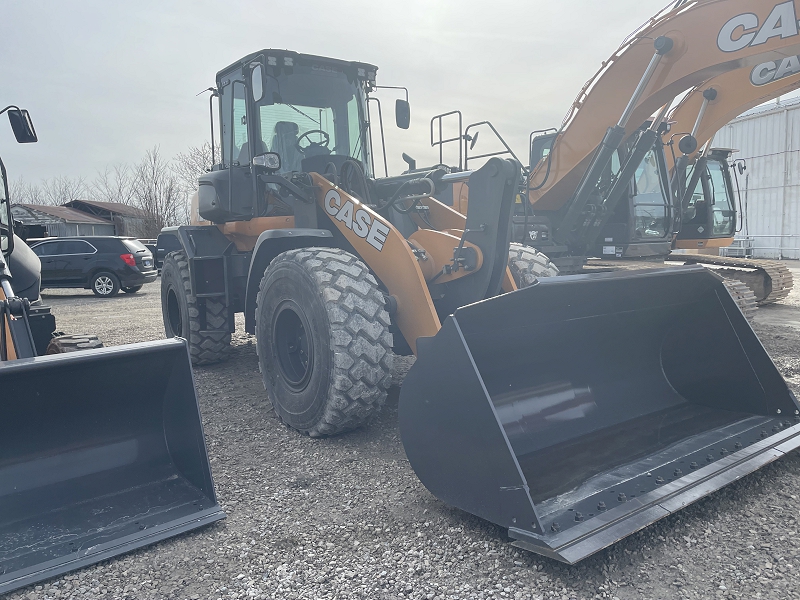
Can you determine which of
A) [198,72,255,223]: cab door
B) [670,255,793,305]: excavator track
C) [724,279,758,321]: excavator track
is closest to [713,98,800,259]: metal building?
[670,255,793,305]: excavator track

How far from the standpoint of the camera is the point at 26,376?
2.87 m

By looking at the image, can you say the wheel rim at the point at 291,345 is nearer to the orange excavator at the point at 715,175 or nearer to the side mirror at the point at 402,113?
the side mirror at the point at 402,113

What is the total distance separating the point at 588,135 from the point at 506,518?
600 centimetres

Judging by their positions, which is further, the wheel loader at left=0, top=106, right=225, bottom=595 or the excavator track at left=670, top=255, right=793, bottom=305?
the excavator track at left=670, top=255, right=793, bottom=305

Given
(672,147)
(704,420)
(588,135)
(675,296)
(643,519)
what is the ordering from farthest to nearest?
1. (672,147)
2. (588,135)
3. (675,296)
4. (704,420)
5. (643,519)

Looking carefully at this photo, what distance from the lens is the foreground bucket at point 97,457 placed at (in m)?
2.69

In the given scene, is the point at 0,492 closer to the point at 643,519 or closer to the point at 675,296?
the point at 643,519

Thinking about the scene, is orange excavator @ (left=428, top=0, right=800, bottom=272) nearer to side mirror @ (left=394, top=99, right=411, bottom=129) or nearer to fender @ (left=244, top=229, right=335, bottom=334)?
side mirror @ (left=394, top=99, right=411, bottom=129)

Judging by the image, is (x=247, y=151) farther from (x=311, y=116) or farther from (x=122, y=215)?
(x=122, y=215)

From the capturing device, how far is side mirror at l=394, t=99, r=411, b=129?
5766mm

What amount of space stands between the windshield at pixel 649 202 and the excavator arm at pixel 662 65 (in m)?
1.22

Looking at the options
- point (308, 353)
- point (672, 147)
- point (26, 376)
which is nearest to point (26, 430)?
point (26, 376)

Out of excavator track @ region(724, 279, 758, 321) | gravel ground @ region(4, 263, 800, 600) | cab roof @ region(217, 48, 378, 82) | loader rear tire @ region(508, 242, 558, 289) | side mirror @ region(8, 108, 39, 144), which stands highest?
cab roof @ region(217, 48, 378, 82)

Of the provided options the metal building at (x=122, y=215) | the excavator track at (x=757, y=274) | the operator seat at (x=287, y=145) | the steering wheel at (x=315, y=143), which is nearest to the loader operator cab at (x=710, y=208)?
the excavator track at (x=757, y=274)
